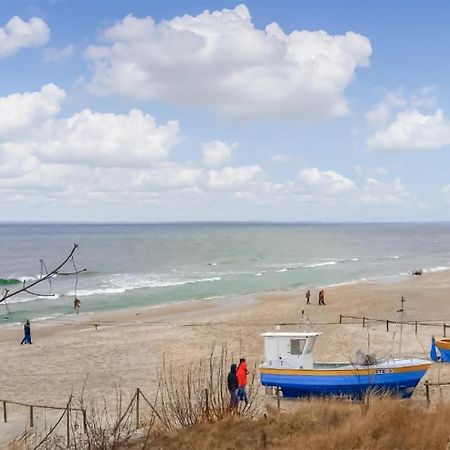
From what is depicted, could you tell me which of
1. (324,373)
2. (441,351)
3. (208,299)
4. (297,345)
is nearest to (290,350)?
(297,345)

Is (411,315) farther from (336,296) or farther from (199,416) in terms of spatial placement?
(199,416)

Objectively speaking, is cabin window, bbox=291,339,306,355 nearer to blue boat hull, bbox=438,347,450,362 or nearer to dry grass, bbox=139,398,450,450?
dry grass, bbox=139,398,450,450

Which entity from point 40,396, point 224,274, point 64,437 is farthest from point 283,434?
point 224,274

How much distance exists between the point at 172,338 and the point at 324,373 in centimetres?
1374

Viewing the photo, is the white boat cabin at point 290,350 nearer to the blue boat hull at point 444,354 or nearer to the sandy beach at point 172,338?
the sandy beach at point 172,338

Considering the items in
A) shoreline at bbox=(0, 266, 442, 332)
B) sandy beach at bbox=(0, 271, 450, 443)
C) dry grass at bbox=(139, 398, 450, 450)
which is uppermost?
dry grass at bbox=(139, 398, 450, 450)

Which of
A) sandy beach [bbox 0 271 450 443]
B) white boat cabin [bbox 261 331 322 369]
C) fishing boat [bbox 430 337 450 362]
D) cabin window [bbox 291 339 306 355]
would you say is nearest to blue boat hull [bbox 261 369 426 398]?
white boat cabin [bbox 261 331 322 369]

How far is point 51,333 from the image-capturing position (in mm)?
33406

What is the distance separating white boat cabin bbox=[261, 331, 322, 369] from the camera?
61.2 feet

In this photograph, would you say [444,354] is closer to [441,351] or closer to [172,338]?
[441,351]

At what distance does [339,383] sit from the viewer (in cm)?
1777

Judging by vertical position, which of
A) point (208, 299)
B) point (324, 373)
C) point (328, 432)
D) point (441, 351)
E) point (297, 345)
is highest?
point (297, 345)

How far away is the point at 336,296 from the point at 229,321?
14.0 metres

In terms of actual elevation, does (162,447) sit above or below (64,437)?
above
